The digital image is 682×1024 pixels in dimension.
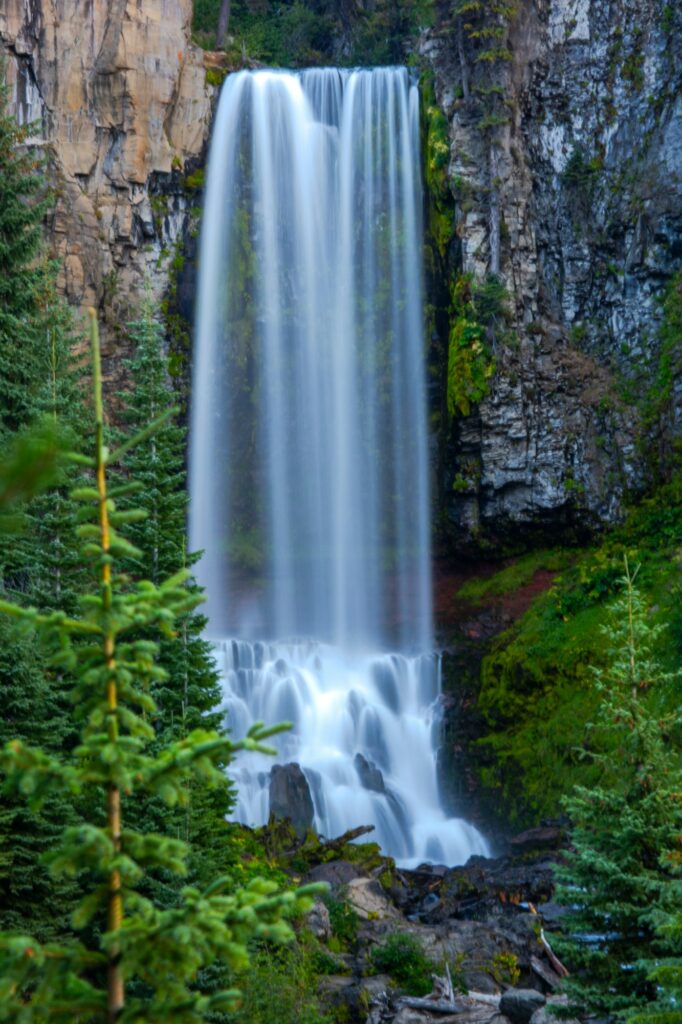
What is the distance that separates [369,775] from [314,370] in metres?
13.2

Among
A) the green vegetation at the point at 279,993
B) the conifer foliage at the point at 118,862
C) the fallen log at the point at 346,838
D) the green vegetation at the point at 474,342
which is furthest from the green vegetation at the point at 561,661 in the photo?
the conifer foliage at the point at 118,862

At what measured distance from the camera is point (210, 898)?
16.5ft

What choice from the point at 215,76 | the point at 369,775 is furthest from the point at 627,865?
the point at 215,76

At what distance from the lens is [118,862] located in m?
4.82

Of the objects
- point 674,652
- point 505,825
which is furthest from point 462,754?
point 674,652

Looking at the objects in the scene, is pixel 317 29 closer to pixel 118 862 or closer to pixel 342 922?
pixel 342 922

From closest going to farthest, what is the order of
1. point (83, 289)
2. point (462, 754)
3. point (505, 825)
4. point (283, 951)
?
point (283, 951) < point (505, 825) < point (462, 754) < point (83, 289)

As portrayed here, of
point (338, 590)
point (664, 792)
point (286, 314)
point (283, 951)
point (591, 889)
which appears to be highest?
point (286, 314)

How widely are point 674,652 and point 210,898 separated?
1649 cm

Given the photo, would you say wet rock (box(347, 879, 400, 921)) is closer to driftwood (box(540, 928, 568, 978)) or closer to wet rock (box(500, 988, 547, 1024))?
driftwood (box(540, 928, 568, 978))

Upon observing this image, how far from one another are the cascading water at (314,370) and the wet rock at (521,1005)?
1535cm

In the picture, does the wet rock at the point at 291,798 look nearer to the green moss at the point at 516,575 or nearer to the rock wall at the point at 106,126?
the green moss at the point at 516,575

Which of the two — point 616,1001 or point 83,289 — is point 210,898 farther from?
point 83,289

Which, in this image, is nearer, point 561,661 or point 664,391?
point 561,661
